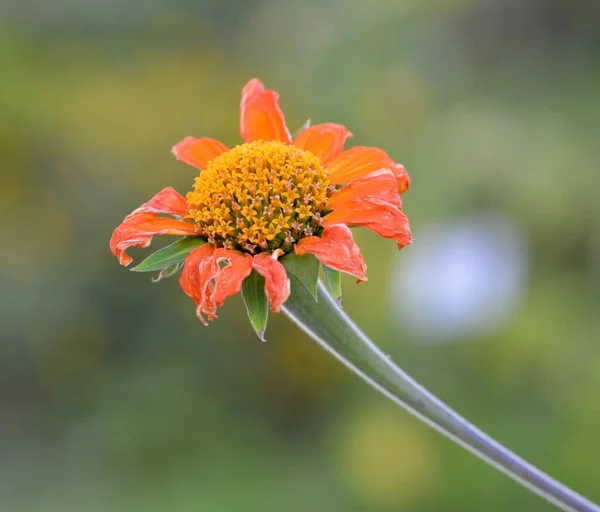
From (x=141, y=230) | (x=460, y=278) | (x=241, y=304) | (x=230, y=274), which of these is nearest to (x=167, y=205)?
(x=141, y=230)

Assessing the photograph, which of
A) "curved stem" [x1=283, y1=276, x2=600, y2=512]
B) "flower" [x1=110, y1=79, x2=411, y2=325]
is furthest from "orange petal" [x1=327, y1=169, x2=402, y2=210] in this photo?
"curved stem" [x1=283, y1=276, x2=600, y2=512]

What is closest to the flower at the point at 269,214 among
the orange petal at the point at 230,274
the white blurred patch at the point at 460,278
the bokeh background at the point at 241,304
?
the orange petal at the point at 230,274

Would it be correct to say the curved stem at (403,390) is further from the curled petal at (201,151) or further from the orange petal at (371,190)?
the curled petal at (201,151)

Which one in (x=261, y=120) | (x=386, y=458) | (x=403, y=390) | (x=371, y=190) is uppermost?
(x=261, y=120)

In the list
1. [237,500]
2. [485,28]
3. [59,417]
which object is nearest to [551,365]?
[237,500]

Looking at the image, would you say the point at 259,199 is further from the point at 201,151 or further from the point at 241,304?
the point at 241,304

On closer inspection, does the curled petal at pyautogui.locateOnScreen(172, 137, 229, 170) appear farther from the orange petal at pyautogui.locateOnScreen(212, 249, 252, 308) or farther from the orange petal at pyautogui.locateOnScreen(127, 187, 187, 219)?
the orange petal at pyautogui.locateOnScreen(212, 249, 252, 308)
